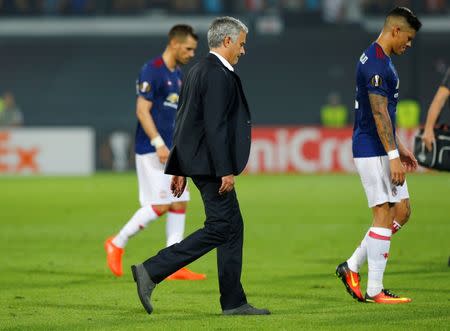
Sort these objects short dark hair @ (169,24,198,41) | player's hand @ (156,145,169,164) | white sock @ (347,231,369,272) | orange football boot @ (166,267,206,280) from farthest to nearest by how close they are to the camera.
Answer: short dark hair @ (169,24,198,41), player's hand @ (156,145,169,164), orange football boot @ (166,267,206,280), white sock @ (347,231,369,272)

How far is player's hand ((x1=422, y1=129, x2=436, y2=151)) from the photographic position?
10805mm

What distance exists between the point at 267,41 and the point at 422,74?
5.89 meters

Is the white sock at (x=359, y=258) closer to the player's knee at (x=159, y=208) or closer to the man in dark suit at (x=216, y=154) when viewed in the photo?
the man in dark suit at (x=216, y=154)

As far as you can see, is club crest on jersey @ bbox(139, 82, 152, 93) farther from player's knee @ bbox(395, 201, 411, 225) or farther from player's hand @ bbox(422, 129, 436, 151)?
player's knee @ bbox(395, 201, 411, 225)

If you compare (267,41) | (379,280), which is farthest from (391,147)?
(267,41)

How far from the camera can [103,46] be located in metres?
44.5

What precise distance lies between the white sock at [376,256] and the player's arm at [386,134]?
493 mm

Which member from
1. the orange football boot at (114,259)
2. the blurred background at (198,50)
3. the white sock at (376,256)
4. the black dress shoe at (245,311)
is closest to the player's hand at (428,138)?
the white sock at (376,256)

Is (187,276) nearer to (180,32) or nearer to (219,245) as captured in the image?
(180,32)

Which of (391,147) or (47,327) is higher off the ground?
(391,147)

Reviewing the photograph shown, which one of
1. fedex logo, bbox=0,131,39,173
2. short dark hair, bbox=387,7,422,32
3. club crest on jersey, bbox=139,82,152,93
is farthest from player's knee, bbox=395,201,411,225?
fedex logo, bbox=0,131,39,173

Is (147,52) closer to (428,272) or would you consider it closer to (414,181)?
(414,181)

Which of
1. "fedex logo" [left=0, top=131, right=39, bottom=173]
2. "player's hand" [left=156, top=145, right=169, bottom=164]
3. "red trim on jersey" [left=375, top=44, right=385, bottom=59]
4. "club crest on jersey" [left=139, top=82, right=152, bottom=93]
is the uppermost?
"red trim on jersey" [left=375, top=44, right=385, bottom=59]

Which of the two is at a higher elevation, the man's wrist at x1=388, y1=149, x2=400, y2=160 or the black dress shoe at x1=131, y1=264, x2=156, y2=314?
the man's wrist at x1=388, y1=149, x2=400, y2=160
